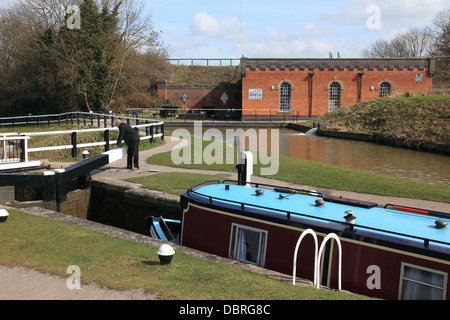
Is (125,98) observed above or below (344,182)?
above

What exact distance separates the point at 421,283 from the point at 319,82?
36.5m

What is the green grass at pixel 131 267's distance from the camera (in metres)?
4.74

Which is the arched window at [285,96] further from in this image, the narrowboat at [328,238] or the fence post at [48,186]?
the narrowboat at [328,238]

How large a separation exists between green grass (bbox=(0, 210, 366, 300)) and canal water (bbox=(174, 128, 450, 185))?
10.2m

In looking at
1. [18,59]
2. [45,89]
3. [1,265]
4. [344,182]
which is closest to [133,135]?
[344,182]

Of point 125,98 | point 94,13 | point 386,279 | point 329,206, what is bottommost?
point 386,279

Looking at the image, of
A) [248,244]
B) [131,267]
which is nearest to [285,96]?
[248,244]

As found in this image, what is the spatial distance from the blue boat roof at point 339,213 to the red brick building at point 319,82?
33.1m

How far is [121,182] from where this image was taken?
11.6 meters

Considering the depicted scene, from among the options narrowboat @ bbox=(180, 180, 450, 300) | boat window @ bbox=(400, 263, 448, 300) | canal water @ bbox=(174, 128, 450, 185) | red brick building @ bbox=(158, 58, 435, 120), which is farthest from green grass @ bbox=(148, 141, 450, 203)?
red brick building @ bbox=(158, 58, 435, 120)

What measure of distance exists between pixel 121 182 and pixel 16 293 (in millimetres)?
6885

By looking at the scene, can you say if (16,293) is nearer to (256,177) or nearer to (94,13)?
(256,177)

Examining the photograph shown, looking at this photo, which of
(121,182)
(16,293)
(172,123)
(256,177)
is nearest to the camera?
(16,293)

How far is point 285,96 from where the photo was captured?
4047cm
